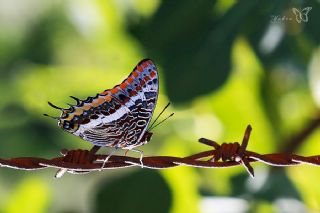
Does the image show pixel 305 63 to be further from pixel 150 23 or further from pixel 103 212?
pixel 103 212

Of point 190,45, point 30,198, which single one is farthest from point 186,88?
point 30,198

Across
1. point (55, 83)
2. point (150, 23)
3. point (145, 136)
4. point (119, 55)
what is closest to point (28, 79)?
point (55, 83)

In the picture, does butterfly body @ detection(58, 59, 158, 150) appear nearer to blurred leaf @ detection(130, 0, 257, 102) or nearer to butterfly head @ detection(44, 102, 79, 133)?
butterfly head @ detection(44, 102, 79, 133)

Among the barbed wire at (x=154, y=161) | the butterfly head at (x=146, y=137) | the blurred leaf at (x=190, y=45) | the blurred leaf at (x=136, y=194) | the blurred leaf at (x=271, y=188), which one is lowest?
the barbed wire at (x=154, y=161)

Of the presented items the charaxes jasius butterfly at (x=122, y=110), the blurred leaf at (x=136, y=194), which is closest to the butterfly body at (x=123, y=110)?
the charaxes jasius butterfly at (x=122, y=110)
